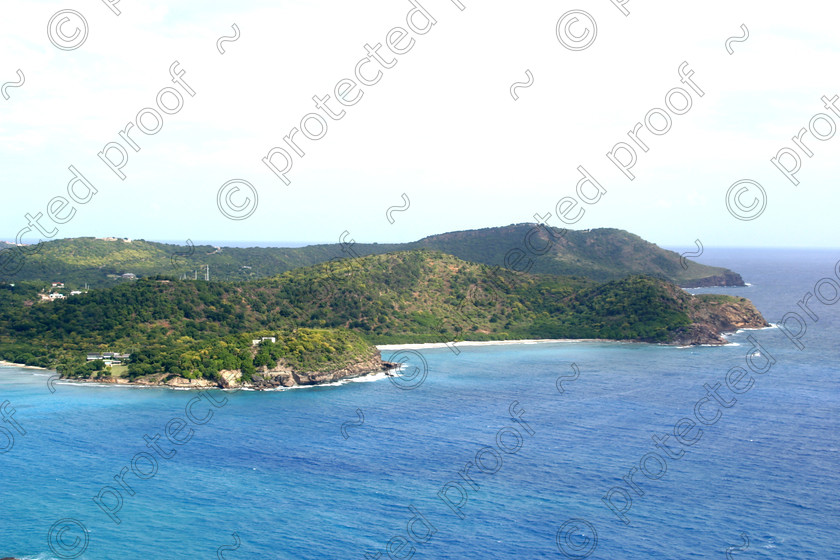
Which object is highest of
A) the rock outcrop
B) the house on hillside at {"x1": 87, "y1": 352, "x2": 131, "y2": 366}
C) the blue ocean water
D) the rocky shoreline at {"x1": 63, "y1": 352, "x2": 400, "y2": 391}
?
the rock outcrop

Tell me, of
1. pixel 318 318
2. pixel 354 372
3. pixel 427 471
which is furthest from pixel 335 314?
pixel 427 471

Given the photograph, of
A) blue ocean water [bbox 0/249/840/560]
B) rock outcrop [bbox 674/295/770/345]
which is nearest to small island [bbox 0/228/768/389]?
rock outcrop [bbox 674/295/770/345]

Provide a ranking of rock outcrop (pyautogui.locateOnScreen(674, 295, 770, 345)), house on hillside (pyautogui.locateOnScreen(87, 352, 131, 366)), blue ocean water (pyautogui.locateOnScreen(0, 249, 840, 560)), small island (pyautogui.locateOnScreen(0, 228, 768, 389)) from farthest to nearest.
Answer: rock outcrop (pyautogui.locateOnScreen(674, 295, 770, 345))
house on hillside (pyautogui.locateOnScreen(87, 352, 131, 366))
small island (pyautogui.locateOnScreen(0, 228, 768, 389))
blue ocean water (pyautogui.locateOnScreen(0, 249, 840, 560))

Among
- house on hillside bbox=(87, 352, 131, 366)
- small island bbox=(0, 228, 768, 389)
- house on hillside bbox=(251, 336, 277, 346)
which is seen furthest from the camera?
house on hillside bbox=(87, 352, 131, 366)

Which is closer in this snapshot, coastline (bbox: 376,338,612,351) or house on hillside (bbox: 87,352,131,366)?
house on hillside (bbox: 87,352,131,366)

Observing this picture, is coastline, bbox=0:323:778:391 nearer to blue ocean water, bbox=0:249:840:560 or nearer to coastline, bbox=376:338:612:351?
coastline, bbox=376:338:612:351

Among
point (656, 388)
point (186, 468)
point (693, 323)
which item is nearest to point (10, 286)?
point (186, 468)
